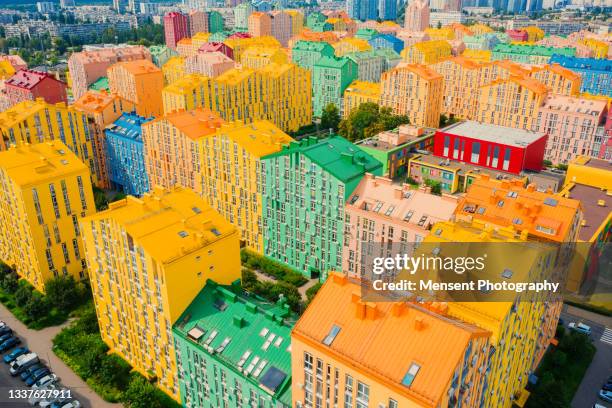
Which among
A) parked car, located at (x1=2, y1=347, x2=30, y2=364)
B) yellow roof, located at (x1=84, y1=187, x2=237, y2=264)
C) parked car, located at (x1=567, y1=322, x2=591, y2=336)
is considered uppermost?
yellow roof, located at (x1=84, y1=187, x2=237, y2=264)

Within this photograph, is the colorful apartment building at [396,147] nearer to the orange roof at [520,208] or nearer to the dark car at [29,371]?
the orange roof at [520,208]

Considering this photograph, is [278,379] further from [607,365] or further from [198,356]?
[607,365]

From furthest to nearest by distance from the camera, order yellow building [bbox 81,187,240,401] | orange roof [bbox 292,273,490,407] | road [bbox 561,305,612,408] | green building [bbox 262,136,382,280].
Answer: green building [bbox 262,136,382,280], road [bbox 561,305,612,408], yellow building [bbox 81,187,240,401], orange roof [bbox 292,273,490,407]

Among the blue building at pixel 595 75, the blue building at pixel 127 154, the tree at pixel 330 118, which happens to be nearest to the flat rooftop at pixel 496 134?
the tree at pixel 330 118

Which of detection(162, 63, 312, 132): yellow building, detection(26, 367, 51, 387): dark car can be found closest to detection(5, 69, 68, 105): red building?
detection(162, 63, 312, 132): yellow building

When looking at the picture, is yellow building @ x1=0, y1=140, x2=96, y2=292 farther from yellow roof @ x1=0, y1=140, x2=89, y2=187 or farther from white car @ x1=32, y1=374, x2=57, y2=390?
white car @ x1=32, y1=374, x2=57, y2=390

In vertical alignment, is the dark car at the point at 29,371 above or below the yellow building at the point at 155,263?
below
